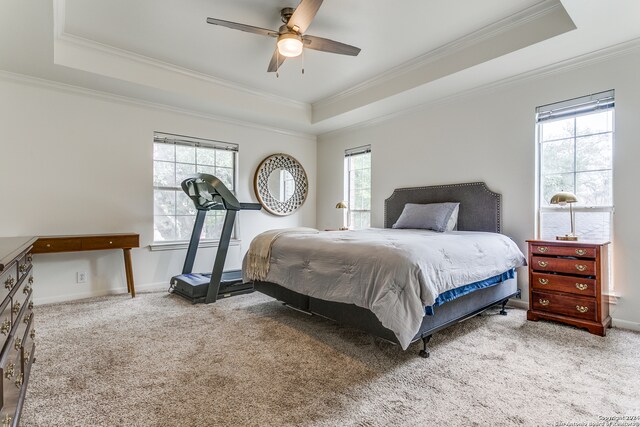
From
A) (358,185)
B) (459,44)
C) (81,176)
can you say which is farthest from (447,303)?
(81,176)

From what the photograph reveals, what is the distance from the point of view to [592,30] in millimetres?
2668

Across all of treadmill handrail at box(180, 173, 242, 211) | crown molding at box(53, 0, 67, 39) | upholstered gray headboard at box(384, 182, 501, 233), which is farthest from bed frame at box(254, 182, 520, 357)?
crown molding at box(53, 0, 67, 39)

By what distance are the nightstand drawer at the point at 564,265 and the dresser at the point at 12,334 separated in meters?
3.65

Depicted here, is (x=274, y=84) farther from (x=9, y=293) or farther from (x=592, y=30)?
(x=9, y=293)

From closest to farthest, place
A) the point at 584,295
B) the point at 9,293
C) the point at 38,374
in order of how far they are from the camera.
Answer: the point at 9,293, the point at 38,374, the point at 584,295

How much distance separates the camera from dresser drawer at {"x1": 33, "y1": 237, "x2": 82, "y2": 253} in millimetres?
3250

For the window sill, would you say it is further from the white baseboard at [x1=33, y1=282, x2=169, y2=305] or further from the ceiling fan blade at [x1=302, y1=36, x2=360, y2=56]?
the ceiling fan blade at [x1=302, y1=36, x2=360, y2=56]

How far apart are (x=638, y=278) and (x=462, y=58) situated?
261cm

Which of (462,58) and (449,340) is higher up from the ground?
(462,58)

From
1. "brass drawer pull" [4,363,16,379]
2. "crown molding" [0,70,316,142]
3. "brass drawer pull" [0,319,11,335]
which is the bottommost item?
"brass drawer pull" [4,363,16,379]

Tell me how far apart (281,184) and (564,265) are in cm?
412

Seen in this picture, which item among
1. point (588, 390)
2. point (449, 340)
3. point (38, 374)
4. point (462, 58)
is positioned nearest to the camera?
point (588, 390)

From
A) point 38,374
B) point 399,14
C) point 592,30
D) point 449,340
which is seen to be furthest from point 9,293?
point 592,30

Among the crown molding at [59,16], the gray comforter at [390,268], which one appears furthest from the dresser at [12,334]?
the crown molding at [59,16]
